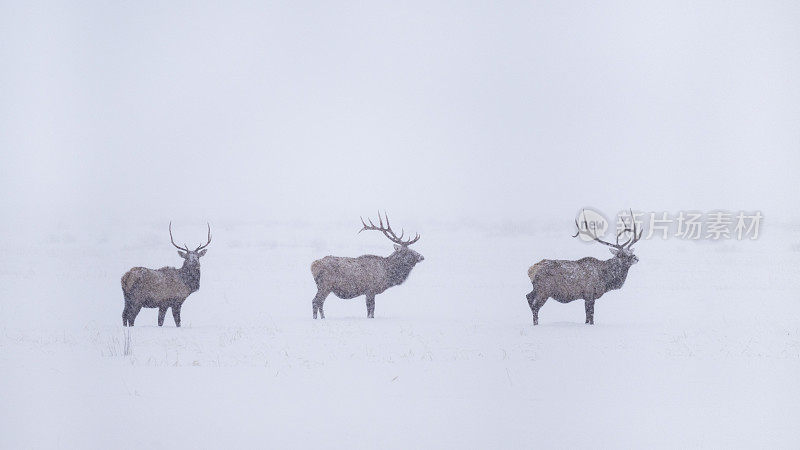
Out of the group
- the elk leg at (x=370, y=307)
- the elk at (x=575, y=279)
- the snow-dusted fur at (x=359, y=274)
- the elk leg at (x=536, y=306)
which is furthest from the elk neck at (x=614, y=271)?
the elk leg at (x=370, y=307)

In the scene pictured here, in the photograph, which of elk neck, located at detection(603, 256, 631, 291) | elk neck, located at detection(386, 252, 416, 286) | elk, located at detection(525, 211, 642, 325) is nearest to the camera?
elk, located at detection(525, 211, 642, 325)

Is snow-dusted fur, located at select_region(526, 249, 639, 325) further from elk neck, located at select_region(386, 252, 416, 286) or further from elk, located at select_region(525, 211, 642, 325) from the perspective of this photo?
elk neck, located at select_region(386, 252, 416, 286)

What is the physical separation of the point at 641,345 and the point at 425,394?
15.3ft

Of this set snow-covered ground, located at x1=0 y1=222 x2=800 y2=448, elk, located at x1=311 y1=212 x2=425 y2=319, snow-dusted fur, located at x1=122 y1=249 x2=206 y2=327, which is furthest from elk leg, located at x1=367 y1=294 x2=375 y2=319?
snow-dusted fur, located at x1=122 y1=249 x2=206 y2=327

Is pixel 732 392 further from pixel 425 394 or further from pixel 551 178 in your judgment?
pixel 551 178

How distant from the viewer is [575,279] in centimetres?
1481

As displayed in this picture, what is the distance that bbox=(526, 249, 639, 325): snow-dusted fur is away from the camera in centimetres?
1476

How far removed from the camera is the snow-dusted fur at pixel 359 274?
1582cm

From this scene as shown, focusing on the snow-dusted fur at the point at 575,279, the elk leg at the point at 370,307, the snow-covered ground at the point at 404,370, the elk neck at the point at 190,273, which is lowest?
the snow-covered ground at the point at 404,370

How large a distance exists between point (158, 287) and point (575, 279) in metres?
7.23

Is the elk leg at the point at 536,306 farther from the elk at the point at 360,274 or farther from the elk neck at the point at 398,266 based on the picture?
the elk neck at the point at 398,266

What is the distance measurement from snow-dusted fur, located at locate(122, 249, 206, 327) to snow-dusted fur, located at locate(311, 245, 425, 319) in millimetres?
2456

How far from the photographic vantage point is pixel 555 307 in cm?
1880

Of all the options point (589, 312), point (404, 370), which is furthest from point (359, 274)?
point (404, 370)
